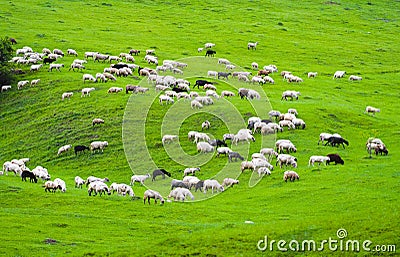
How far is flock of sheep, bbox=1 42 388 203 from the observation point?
34.1 m

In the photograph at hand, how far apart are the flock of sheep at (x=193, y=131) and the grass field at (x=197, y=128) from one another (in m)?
0.60

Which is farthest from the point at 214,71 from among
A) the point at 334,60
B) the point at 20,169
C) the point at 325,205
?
the point at 325,205

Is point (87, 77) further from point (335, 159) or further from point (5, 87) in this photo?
point (335, 159)

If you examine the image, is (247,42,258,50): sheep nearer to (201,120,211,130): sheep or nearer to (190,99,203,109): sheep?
(190,99,203,109): sheep

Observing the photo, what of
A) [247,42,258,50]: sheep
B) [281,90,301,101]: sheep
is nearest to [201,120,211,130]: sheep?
[281,90,301,101]: sheep

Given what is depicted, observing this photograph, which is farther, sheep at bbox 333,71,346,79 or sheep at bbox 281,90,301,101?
sheep at bbox 333,71,346,79

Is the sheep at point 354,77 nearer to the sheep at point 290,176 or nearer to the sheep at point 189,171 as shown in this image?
the sheep at point 189,171

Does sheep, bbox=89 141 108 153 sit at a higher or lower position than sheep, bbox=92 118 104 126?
lower

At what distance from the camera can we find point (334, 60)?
71875 millimetres

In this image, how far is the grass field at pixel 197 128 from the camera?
81.3ft

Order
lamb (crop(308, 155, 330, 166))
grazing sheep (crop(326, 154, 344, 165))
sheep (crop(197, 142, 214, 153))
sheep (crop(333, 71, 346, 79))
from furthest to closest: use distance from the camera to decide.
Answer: sheep (crop(333, 71, 346, 79)), sheep (crop(197, 142, 214, 153)), grazing sheep (crop(326, 154, 344, 165)), lamb (crop(308, 155, 330, 166))

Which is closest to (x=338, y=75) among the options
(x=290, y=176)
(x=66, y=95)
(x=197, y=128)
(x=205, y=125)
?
(x=205, y=125)

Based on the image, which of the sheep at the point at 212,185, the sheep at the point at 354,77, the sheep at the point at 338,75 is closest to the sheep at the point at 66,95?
the sheep at the point at 212,185

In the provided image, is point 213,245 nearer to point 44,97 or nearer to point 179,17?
point 44,97
